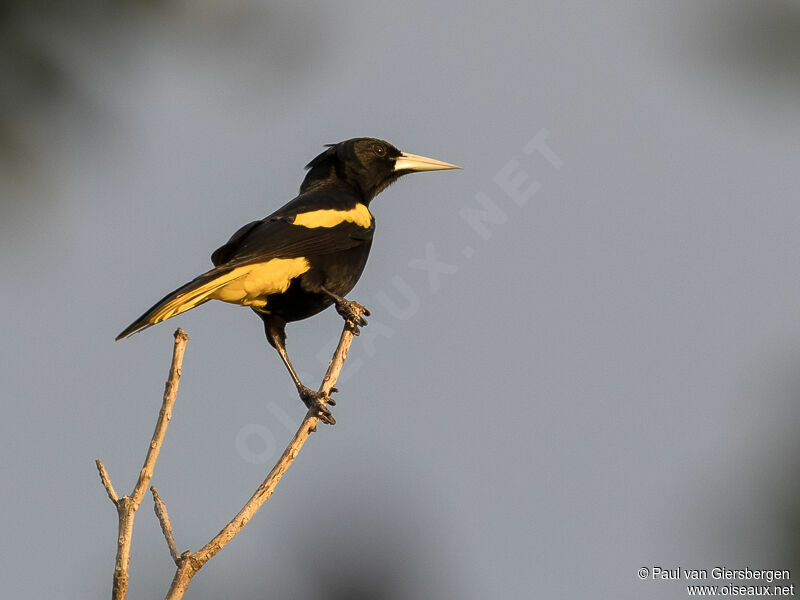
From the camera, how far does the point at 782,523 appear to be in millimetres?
985

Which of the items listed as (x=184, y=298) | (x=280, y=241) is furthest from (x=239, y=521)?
(x=280, y=241)

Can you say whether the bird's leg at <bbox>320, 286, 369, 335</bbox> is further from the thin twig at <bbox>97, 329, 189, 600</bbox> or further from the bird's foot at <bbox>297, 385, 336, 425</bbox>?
the thin twig at <bbox>97, 329, 189, 600</bbox>

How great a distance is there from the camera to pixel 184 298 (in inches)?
156

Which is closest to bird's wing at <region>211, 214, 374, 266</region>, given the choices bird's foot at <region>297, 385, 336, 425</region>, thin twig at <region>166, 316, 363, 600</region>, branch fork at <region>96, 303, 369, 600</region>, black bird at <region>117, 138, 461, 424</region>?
black bird at <region>117, 138, 461, 424</region>

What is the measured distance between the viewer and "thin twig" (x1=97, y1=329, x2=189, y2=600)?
233 centimetres

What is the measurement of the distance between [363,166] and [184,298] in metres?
2.41

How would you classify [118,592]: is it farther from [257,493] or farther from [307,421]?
[307,421]

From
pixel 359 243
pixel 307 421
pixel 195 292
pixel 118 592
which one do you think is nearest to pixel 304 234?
pixel 359 243

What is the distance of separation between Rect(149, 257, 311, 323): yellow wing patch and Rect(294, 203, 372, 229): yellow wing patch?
0.93 feet

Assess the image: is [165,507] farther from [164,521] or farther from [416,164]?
[416,164]

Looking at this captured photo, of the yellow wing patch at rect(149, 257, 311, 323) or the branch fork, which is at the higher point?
the yellow wing patch at rect(149, 257, 311, 323)

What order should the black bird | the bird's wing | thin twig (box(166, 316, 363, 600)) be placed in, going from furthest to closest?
1. the bird's wing
2. the black bird
3. thin twig (box(166, 316, 363, 600))

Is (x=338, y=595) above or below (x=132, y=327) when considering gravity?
below

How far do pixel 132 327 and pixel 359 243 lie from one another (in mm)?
1788
